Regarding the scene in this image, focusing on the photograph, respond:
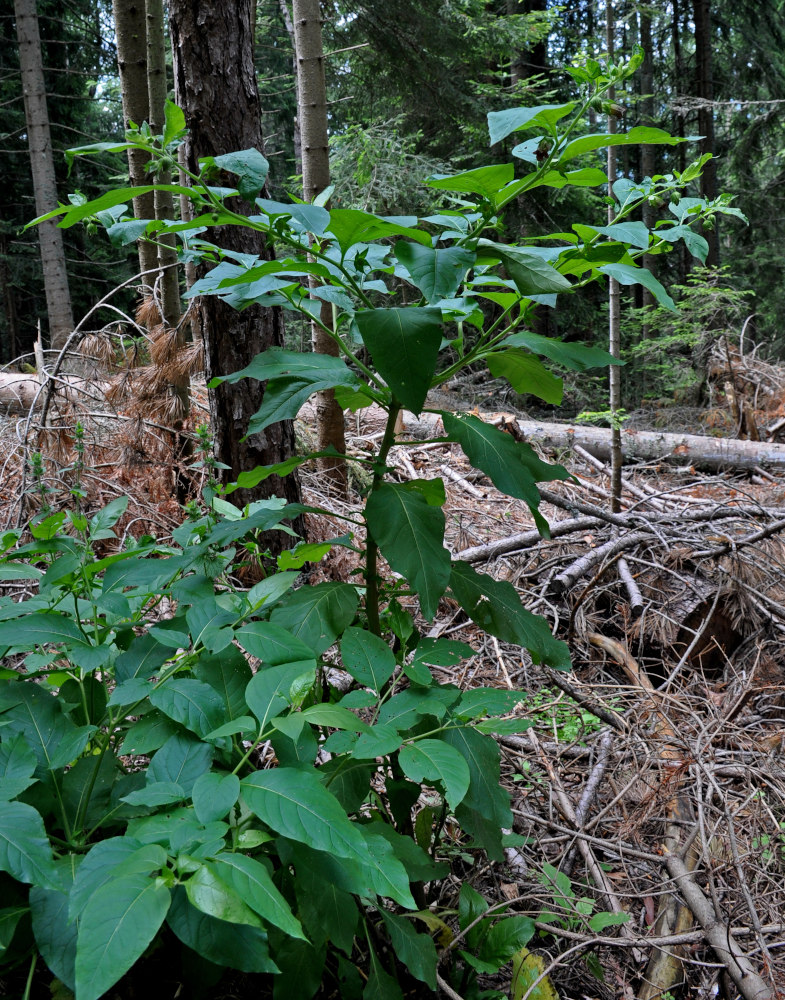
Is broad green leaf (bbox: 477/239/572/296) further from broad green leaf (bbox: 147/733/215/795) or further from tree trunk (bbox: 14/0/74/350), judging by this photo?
tree trunk (bbox: 14/0/74/350)

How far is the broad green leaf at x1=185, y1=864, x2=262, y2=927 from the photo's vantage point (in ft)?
2.43

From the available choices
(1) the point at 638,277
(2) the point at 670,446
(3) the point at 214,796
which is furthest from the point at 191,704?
(2) the point at 670,446

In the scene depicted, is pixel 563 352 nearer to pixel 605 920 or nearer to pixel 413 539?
pixel 413 539

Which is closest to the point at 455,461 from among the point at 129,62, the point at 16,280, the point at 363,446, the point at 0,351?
the point at 363,446

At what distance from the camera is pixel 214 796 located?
877mm

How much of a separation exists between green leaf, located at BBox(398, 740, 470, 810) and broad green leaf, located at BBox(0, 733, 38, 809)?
0.51 m

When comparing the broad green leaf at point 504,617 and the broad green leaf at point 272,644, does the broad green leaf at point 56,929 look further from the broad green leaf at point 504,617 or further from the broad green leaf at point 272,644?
the broad green leaf at point 504,617

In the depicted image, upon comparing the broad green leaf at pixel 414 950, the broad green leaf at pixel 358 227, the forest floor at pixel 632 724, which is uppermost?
the broad green leaf at pixel 358 227

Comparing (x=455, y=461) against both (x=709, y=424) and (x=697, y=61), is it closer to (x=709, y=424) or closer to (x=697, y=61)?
(x=709, y=424)

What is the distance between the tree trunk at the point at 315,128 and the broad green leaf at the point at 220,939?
322 centimetres

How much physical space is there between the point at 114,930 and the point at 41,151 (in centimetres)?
1355

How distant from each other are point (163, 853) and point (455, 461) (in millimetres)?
5047

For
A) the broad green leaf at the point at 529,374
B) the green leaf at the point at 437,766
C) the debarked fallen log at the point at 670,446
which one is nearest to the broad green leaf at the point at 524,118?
the broad green leaf at the point at 529,374

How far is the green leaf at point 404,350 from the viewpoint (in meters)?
1.11
